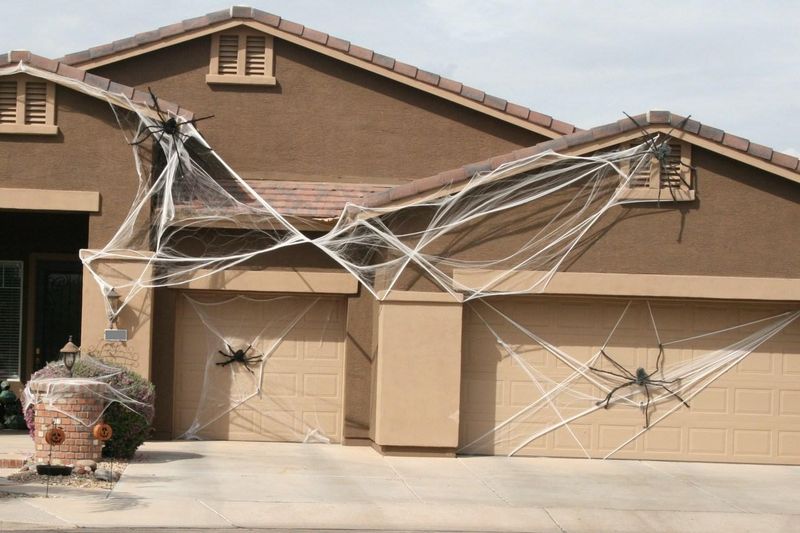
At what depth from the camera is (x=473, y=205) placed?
15.4m

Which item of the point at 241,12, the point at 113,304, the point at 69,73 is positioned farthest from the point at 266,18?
the point at 113,304

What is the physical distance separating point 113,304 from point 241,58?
4.34 metres

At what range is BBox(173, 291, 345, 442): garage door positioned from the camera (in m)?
16.4

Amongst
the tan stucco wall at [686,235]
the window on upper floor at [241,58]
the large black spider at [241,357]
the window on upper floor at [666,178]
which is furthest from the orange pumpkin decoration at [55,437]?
the window on upper floor at [666,178]

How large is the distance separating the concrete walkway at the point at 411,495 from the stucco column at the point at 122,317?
1199mm

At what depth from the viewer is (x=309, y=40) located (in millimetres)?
17422

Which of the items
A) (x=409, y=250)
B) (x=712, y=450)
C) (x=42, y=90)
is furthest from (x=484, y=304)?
(x=42, y=90)

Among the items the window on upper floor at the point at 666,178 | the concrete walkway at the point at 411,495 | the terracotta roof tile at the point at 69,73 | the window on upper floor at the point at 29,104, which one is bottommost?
the concrete walkway at the point at 411,495

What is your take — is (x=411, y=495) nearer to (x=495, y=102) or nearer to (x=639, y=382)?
(x=639, y=382)

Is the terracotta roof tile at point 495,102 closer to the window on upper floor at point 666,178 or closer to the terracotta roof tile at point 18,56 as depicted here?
the window on upper floor at point 666,178

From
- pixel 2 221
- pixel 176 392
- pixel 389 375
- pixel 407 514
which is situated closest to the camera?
pixel 407 514

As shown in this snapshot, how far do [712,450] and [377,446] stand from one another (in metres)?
4.38

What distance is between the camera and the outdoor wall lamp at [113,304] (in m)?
15.4

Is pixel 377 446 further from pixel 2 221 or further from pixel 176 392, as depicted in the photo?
pixel 2 221
